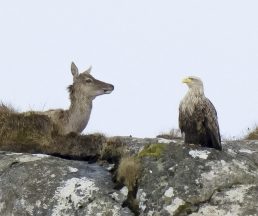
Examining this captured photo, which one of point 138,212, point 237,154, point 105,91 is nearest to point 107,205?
point 138,212

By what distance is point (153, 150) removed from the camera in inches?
445

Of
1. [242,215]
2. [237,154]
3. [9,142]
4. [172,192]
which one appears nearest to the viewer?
[242,215]

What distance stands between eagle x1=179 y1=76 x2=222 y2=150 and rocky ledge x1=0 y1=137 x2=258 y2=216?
524 millimetres

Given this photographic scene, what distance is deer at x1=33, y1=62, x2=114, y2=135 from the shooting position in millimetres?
14414

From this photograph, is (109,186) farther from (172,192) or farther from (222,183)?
(222,183)

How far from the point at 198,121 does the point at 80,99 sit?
3729mm

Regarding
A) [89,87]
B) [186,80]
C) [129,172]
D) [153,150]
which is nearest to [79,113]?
[89,87]

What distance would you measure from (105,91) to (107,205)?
16.6 ft

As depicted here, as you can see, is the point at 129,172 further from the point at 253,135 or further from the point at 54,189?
the point at 253,135

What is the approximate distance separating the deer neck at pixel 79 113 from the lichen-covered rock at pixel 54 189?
3006 millimetres

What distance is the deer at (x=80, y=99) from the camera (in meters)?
14.4

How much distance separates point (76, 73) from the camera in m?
15.1

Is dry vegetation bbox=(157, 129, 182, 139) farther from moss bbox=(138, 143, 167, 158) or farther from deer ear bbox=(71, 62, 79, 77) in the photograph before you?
moss bbox=(138, 143, 167, 158)

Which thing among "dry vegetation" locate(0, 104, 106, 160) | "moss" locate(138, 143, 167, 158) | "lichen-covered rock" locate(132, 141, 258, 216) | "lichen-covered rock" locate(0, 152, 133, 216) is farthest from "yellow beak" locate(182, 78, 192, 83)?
"lichen-covered rock" locate(0, 152, 133, 216)
